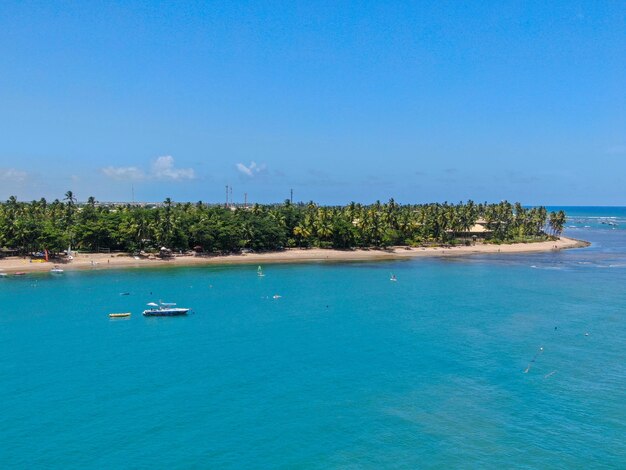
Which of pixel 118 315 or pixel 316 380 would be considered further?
pixel 118 315

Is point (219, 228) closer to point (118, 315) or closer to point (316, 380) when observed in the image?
point (118, 315)

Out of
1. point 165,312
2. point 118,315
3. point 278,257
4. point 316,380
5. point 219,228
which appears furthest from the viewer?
point 278,257

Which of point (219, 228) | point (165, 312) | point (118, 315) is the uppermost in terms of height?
point (219, 228)

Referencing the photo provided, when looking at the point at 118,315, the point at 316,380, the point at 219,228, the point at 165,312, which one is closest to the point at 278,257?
the point at 219,228

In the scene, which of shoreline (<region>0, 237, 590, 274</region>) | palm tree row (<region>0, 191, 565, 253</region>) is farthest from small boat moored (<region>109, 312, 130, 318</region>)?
→ palm tree row (<region>0, 191, 565, 253</region>)

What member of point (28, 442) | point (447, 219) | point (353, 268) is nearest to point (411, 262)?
point (353, 268)
